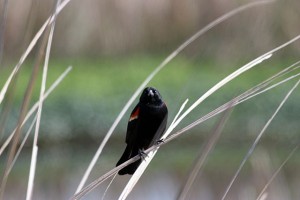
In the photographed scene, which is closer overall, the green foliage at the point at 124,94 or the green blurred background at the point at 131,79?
the green blurred background at the point at 131,79

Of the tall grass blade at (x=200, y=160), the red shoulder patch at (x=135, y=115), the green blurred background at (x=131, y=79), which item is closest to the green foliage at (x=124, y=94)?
the green blurred background at (x=131, y=79)

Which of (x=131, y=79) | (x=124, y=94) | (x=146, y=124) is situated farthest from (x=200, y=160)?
(x=131, y=79)

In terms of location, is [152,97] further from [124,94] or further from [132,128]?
[124,94]

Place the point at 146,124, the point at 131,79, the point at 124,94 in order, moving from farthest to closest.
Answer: the point at 131,79 < the point at 124,94 < the point at 146,124

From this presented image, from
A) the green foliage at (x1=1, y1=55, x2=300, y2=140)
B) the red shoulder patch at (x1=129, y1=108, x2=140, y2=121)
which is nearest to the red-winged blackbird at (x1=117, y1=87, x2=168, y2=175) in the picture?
the red shoulder patch at (x1=129, y1=108, x2=140, y2=121)

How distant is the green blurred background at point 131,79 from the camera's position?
30.8ft

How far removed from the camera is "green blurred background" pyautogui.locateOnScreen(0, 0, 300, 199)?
370 inches

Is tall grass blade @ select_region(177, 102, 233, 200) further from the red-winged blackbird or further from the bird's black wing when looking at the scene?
the bird's black wing

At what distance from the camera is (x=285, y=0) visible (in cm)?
1030

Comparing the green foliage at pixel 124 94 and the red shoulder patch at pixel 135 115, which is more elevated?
the green foliage at pixel 124 94

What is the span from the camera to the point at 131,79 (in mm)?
11008

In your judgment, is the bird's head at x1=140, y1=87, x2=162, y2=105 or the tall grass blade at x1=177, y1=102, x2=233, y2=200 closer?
the tall grass blade at x1=177, y1=102, x2=233, y2=200

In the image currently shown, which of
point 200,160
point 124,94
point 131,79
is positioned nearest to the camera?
point 200,160

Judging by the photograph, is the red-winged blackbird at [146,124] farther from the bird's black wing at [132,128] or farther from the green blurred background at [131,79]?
the green blurred background at [131,79]
